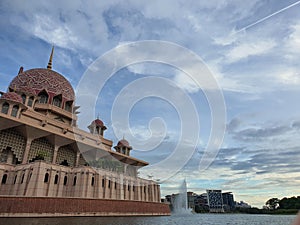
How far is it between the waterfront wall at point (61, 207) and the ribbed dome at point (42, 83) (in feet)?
57.6

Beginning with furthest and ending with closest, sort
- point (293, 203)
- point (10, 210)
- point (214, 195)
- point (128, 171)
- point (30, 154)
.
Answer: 1. point (214, 195)
2. point (293, 203)
3. point (128, 171)
4. point (30, 154)
5. point (10, 210)

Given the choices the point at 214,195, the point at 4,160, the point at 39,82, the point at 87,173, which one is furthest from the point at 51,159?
the point at 214,195

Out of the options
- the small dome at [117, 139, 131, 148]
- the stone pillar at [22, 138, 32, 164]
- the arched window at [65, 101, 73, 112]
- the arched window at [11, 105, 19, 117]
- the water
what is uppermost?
the arched window at [65, 101, 73, 112]

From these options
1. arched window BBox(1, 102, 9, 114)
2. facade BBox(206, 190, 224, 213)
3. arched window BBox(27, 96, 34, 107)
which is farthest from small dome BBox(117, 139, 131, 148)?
facade BBox(206, 190, 224, 213)

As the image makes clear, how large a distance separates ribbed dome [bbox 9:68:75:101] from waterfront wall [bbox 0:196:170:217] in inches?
691

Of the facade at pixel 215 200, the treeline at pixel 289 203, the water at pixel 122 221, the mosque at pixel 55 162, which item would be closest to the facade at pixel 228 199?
the facade at pixel 215 200

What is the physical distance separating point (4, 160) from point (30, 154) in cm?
263

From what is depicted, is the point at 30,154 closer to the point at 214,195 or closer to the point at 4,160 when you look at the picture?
the point at 4,160

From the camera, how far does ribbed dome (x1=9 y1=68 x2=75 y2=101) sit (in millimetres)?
32975

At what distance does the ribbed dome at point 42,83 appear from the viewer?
3297 cm

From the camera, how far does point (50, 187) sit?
22.1 metres

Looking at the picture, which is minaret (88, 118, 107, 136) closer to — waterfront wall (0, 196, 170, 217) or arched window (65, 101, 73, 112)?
arched window (65, 101, 73, 112)

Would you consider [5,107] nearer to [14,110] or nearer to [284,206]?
[14,110]

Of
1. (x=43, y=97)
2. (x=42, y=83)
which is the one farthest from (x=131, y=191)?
(x=42, y=83)
